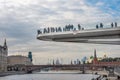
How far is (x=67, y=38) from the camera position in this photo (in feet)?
141

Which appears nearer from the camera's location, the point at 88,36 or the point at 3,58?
the point at 88,36

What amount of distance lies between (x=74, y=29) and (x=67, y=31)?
99 centimetres

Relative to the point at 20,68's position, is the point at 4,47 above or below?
above

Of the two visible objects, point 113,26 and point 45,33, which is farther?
point 45,33

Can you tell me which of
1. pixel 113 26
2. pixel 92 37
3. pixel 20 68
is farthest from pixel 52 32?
pixel 20 68

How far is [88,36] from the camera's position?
4119cm

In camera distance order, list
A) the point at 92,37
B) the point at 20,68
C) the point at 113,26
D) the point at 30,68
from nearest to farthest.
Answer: the point at 113,26
the point at 92,37
the point at 30,68
the point at 20,68

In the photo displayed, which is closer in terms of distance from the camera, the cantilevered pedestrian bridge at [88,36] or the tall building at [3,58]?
the cantilevered pedestrian bridge at [88,36]

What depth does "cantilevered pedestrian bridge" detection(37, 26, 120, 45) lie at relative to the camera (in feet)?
128

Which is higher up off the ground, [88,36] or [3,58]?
[3,58]

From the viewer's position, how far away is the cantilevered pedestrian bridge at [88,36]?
128ft

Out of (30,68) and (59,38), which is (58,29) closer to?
(59,38)

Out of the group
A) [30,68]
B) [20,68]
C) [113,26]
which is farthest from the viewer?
[20,68]

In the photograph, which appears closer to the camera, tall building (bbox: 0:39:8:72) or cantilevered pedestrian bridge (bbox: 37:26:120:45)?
cantilevered pedestrian bridge (bbox: 37:26:120:45)
